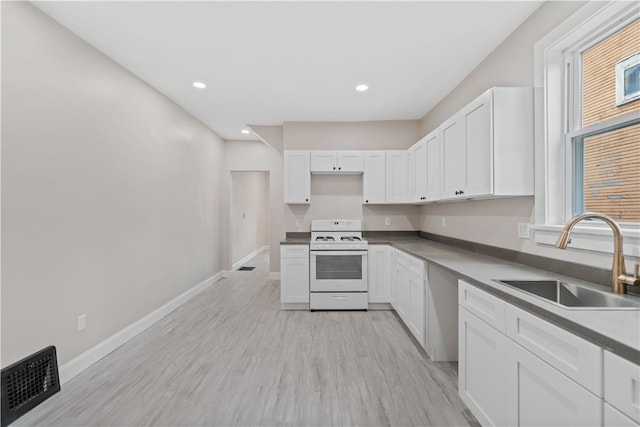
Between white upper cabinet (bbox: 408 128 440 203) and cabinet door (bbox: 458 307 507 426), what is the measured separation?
4.97 feet

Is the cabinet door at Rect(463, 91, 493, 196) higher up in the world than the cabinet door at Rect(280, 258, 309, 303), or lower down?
higher up

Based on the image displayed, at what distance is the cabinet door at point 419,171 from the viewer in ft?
10.5

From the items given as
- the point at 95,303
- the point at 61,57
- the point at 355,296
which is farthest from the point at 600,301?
the point at 61,57

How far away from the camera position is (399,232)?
4223 millimetres

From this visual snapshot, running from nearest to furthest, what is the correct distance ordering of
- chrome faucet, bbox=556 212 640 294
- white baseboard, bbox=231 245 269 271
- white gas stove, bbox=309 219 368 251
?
1. chrome faucet, bbox=556 212 640 294
2. white gas stove, bbox=309 219 368 251
3. white baseboard, bbox=231 245 269 271

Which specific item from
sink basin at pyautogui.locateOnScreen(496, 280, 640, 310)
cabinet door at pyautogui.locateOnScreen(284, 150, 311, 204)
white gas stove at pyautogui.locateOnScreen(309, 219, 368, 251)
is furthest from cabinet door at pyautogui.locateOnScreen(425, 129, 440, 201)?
cabinet door at pyautogui.locateOnScreen(284, 150, 311, 204)

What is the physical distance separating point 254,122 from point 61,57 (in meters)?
2.51

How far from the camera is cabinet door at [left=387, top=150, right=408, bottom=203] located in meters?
3.91

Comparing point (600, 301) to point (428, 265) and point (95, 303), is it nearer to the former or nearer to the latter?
point (428, 265)

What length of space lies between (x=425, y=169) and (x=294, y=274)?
210 centimetres

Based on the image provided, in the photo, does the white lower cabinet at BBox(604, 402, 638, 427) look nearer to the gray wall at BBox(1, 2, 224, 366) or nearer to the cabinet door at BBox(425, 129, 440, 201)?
the cabinet door at BBox(425, 129, 440, 201)

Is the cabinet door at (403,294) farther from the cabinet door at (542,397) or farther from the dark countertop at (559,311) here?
the cabinet door at (542,397)

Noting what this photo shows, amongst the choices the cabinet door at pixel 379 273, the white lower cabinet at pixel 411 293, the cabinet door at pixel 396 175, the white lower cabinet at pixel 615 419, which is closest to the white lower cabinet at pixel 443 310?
the white lower cabinet at pixel 411 293

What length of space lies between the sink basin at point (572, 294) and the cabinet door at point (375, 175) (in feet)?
8.17
